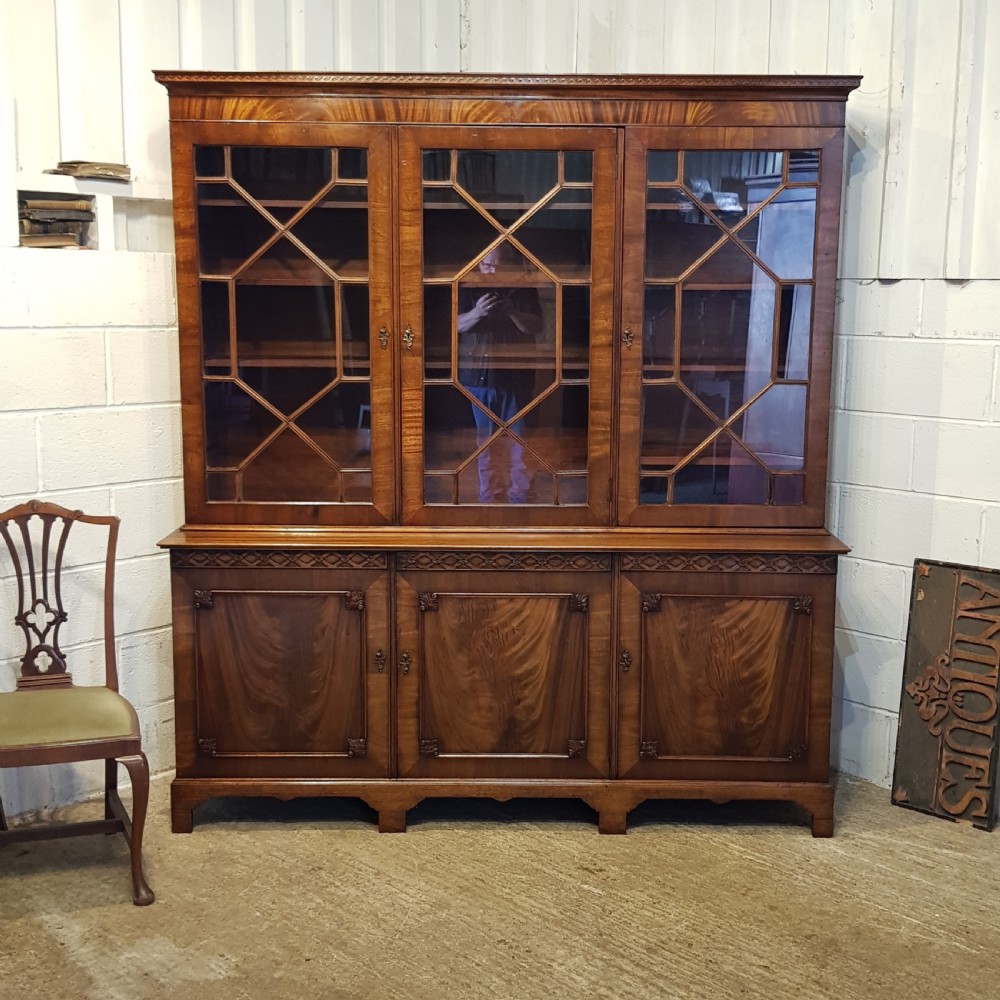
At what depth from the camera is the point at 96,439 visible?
3318 mm

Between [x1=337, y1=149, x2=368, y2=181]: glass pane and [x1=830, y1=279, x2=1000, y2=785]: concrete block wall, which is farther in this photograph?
[x1=830, y1=279, x2=1000, y2=785]: concrete block wall

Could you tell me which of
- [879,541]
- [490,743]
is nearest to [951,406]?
[879,541]

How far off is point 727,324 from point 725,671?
0.93m

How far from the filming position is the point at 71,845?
311cm

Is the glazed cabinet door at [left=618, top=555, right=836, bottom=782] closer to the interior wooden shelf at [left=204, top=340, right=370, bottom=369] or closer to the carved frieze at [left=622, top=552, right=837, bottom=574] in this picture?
the carved frieze at [left=622, top=552, right=837, bottom=574]

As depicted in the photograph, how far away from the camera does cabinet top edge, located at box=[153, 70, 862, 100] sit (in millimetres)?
2975

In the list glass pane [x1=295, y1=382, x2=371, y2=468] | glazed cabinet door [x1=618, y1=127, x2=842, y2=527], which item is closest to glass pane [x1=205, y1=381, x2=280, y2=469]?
glass pane [x1=295, y1=382, x2=371, y2=468]

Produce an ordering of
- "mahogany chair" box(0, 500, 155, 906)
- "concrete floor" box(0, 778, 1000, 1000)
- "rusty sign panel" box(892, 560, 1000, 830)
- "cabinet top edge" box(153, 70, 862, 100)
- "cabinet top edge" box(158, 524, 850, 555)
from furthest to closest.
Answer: "rusty sign panel" box(892, 560, 1000, 830)
"cabinet top edge" box(158, 524, 850, 555)
"cabinet top edge" box(153, 70, 862, 100)
"mahogany chair" box(0, 500, 155, 906)
"concrete floor" box(0, 778, 1000, 1000)

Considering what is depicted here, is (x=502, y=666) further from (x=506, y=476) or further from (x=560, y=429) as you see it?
(x=560, y=429)

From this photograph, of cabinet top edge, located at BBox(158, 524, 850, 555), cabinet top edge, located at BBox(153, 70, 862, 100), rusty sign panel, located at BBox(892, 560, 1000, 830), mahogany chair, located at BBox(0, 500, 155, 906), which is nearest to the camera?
mahogany chair, located at BBox(0, 500, 155, 906)

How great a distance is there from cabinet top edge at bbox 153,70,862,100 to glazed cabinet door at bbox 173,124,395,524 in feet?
0.34

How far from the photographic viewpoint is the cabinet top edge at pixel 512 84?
2975 mm

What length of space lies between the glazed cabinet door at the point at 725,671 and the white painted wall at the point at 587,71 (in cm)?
48

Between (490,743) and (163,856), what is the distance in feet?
2.95
